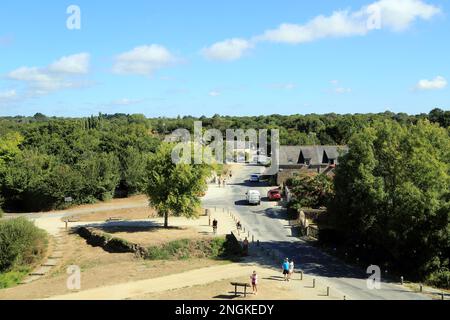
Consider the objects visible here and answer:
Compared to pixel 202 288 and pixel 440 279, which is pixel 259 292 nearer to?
pixel 202 288

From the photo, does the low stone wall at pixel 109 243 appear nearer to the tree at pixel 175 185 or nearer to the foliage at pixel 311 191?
the tree at pixel 175 185

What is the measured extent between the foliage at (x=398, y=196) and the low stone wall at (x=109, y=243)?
1433 centimetres

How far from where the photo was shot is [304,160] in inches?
2714

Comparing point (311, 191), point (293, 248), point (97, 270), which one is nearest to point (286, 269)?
point (293, 248)

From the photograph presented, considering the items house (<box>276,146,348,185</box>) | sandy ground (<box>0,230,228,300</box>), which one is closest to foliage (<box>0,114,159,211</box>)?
sandy ground (<box>0,230,228,300</box>)

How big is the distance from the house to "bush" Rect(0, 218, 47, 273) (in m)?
36.4

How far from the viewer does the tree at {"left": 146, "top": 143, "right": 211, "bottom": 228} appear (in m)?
38.2

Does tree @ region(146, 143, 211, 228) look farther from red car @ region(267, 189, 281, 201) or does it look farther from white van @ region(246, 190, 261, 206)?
red car @ region(267, 189, 281, 201)

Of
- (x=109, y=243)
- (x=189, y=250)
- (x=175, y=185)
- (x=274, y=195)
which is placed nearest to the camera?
(x=189, y=250)

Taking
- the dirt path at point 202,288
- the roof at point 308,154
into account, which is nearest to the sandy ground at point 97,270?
the dirt path at point 202,288

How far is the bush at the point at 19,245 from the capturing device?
1394 inches

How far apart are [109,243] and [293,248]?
46.8ft

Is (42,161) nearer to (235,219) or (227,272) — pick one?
(235,219)
